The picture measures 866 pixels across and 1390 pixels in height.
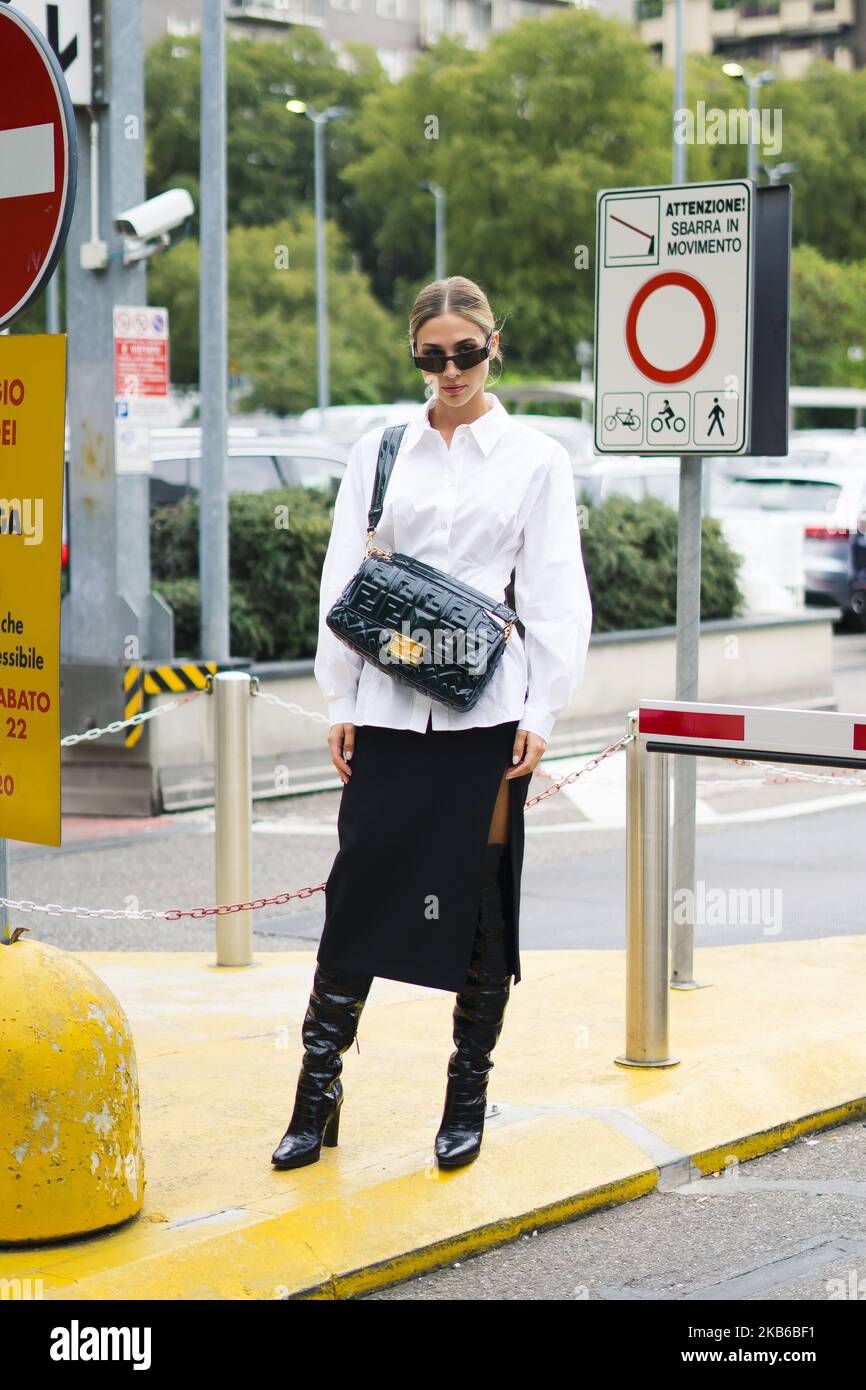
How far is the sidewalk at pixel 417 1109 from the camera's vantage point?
4180 millimetres

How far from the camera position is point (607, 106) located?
5716cm

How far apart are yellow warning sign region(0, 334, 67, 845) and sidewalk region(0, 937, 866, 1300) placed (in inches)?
37.7

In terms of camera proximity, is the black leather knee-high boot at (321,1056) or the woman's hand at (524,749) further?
the black leather knee-high boot at (321,1056)

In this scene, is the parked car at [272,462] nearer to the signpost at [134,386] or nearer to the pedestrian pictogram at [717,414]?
the signpost at [134,386]

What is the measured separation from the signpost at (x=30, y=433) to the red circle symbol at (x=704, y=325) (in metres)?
2.68

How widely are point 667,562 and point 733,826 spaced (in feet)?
17.5

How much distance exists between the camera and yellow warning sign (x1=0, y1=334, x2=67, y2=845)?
4.23 metres

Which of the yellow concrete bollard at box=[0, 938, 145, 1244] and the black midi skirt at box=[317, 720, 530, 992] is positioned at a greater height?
the black midi skirt at box=[317, 720, 530, 992]

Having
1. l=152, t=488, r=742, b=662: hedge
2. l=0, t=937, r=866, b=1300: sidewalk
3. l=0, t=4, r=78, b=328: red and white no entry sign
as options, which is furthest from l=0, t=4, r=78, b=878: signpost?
l=152, t=488, r=742, b=662: hedge

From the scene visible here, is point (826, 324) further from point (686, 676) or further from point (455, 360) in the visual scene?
point (455, 360)

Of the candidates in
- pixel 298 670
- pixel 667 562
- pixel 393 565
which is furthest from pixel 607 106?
pixel 393 565

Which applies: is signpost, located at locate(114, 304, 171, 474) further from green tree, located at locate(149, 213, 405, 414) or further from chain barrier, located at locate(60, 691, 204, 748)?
green tree, located at locate(149, 213, 405, 414)

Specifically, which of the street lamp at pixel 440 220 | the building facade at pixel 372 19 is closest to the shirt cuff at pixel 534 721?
the street lamp at pixel 440 220
